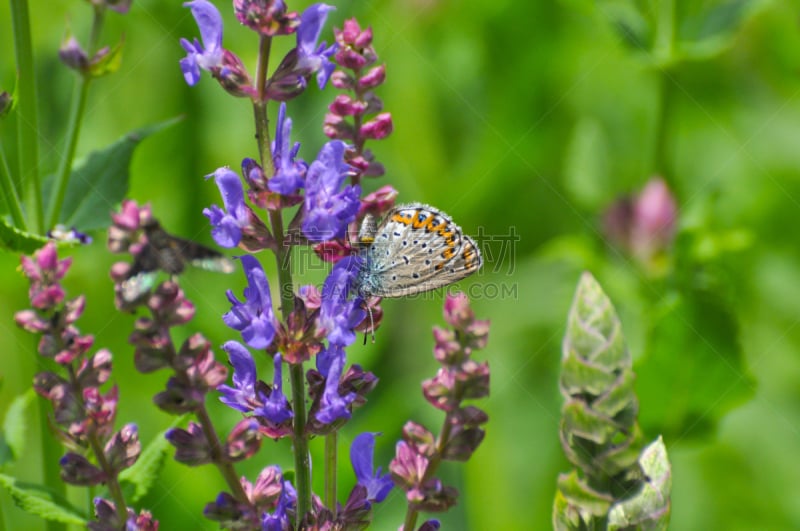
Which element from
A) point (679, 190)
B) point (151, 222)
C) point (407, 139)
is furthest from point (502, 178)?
point (151, 222)

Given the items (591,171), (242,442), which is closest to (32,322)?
(242,442)

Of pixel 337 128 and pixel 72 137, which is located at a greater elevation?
pixel 337 128

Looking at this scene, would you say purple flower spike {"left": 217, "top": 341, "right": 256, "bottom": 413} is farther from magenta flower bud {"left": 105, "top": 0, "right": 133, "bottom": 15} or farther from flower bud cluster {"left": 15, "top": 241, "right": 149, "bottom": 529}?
magenta flower bud {"left": 105, "top": 0, "right": 133, "bottom": 15}

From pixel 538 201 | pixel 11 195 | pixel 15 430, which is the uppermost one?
pixel 11 195

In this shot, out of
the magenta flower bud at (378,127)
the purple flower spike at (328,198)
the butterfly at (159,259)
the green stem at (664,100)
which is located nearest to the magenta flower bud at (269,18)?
the purple flower spike at (328,198)

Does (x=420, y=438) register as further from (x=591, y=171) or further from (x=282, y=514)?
(x=591, y=171)

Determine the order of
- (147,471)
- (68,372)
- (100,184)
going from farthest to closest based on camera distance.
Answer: (100,184) < (147,471) < (68,372)

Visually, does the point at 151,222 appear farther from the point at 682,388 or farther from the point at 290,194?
the point at 682,388
